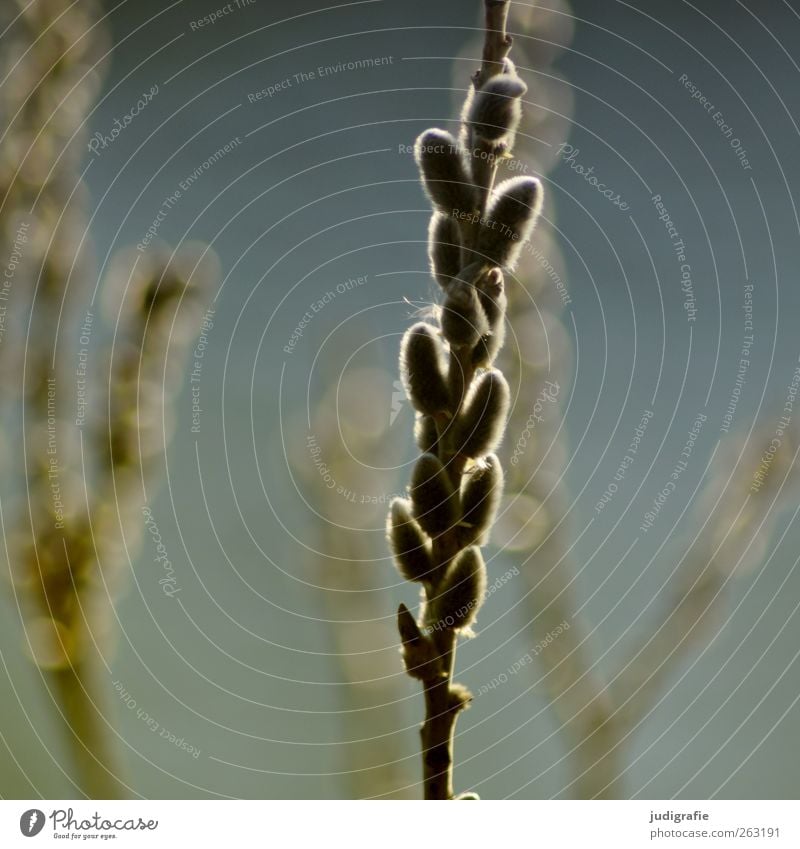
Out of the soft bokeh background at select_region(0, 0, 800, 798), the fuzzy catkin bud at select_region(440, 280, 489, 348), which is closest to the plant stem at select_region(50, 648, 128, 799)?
the soft bokeh background at select_region(0, 0, 800, 798)

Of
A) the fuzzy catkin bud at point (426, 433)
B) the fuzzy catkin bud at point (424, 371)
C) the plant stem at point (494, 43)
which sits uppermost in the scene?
the plant stem at point (494, 43)

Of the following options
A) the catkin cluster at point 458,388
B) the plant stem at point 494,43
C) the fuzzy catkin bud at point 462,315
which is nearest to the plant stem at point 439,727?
the catkin cluster at point 458,388

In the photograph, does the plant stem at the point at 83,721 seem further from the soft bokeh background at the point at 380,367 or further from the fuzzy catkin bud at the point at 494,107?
the fuzzy catkin bud at the point at 494,107

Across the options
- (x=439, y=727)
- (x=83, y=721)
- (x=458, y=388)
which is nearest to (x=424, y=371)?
(x=458, y=388)

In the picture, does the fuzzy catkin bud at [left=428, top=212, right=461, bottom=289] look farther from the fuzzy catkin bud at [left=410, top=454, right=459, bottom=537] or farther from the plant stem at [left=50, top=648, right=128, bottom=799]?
the plant stem at [left=50, top=648, right=128, bottom=799]
